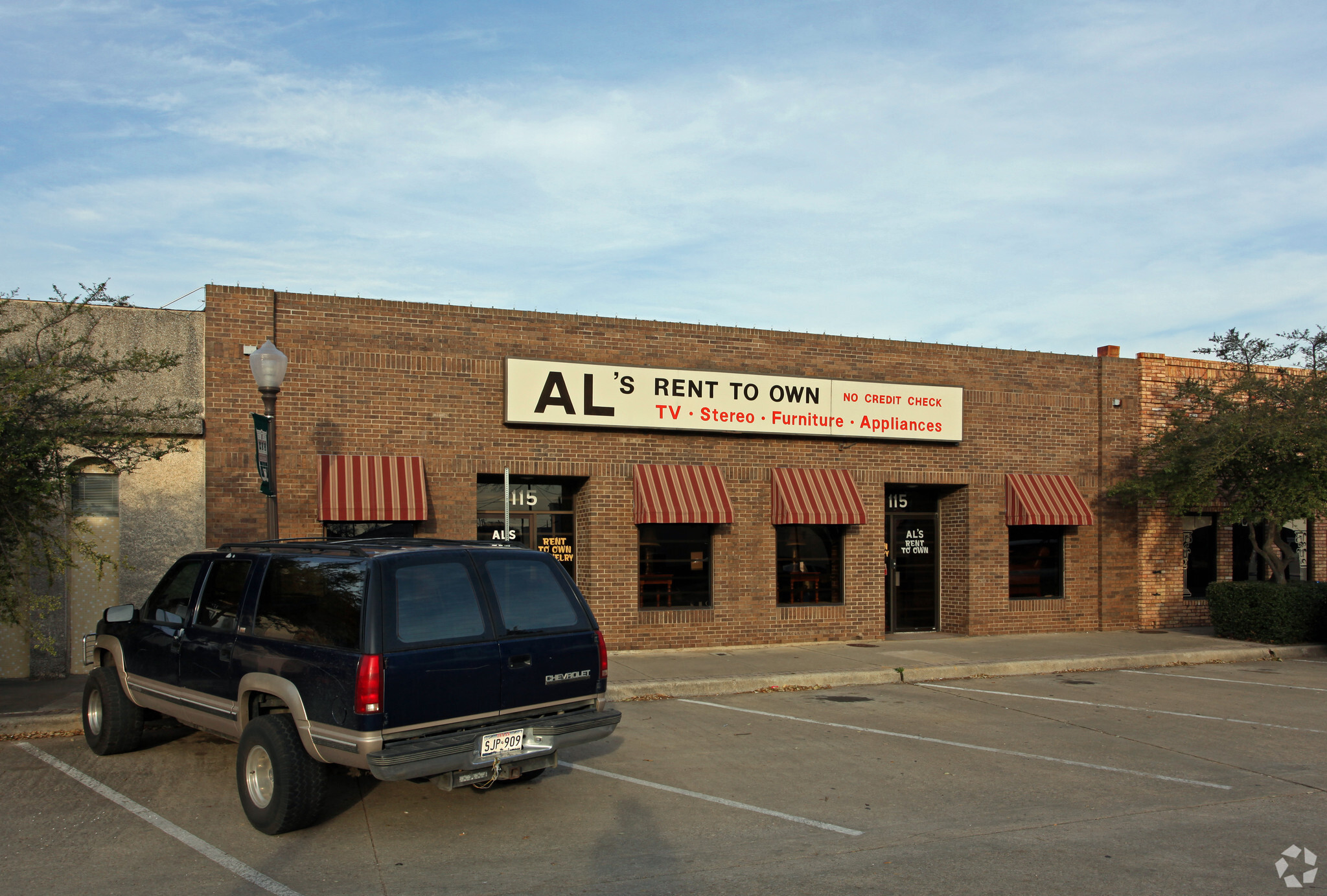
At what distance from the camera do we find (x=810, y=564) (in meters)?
16.9

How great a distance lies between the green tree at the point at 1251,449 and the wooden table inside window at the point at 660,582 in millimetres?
8722

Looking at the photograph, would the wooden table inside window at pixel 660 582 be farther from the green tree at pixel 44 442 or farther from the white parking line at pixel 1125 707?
the green tree at pixel 44 442

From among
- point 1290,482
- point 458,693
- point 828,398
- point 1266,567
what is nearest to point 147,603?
point 458,693

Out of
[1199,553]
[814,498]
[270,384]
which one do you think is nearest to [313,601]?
[270,384]

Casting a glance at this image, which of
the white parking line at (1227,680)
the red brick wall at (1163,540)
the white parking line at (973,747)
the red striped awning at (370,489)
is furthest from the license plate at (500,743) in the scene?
the red brick wall at (1163,540)

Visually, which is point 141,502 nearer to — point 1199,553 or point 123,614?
point 123,614

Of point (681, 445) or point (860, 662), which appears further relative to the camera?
point (681, 445)

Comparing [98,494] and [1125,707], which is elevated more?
[98,494]

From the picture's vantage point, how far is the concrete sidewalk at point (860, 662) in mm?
11203

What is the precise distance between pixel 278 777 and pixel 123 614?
9.78 ft

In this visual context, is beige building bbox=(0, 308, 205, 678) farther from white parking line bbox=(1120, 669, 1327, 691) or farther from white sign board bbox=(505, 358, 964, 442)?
white parking line bbox=(1120, 669, 1327, 691)

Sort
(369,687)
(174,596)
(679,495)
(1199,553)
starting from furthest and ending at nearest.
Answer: (1199,553) → (679,495) → (174,596) → (369,687)

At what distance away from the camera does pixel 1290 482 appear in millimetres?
16469

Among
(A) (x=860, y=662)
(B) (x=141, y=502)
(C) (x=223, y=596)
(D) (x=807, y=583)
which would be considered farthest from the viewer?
(D) (x=807, y=583)
